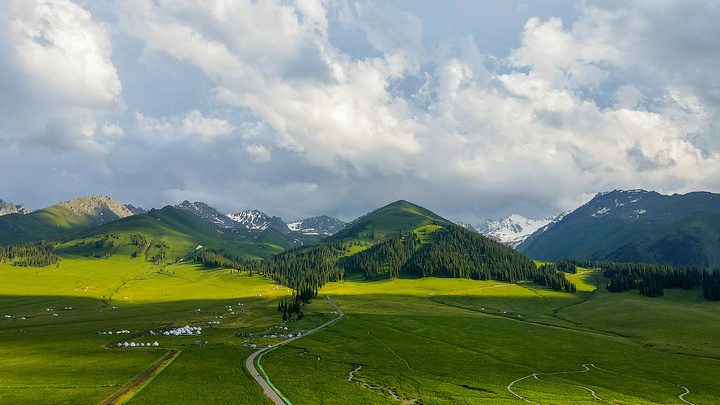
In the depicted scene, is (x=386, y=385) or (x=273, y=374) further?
(x=273, y=374)

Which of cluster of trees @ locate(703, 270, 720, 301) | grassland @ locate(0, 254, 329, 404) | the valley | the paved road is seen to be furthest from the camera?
cluster of trees @ locate(703, 270, 720, 301)

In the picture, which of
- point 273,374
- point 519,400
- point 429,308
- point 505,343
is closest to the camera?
point 519,400

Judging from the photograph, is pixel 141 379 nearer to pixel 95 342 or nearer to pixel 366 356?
pixel 366 356

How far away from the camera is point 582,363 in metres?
72.4

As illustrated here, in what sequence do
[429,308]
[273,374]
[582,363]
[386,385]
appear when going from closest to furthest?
[386,385]
[273,374]
[582,363]
[429,308]

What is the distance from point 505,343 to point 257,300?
14698cm

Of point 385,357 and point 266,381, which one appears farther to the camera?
point 385,357

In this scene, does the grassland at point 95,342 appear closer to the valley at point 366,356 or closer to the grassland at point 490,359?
the valley at point 366,356

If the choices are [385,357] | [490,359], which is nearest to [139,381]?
[385,357]

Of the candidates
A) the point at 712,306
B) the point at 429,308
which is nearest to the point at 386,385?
the point at 429,308

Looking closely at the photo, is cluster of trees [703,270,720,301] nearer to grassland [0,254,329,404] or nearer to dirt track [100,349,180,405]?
grassland [0,254,329,404]

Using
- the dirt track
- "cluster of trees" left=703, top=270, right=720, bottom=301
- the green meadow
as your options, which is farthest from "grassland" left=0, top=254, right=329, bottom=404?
"cluster of trees" left=703, top=270, right=720, bottom=301

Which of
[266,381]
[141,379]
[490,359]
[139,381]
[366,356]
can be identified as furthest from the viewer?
[366,356]

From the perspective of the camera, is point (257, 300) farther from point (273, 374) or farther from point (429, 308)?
point (273, 374)
